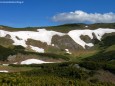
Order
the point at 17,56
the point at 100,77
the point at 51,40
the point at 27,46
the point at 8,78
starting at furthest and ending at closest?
the point at 51,40
the point at 27,46
the point at 17,56
the point at 100,77
the point at 8,78

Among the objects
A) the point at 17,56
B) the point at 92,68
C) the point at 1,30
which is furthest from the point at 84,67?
the point at 1,30

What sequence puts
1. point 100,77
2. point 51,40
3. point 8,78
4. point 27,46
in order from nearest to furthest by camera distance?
point 8,78, point 100,77, point 27,46, point 51,40

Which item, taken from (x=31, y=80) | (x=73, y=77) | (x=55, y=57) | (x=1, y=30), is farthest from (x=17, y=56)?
(x=31, y=80)

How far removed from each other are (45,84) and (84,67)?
29.4 meters

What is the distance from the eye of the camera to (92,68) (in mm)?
96188

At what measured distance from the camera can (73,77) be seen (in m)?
90.7

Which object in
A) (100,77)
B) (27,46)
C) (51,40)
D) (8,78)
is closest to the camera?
(8,78)

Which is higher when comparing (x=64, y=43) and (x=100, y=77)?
(x=64, y=43)

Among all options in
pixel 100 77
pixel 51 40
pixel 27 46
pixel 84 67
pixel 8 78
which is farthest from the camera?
pixel 51 40

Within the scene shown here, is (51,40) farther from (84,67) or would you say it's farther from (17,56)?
(84,67)

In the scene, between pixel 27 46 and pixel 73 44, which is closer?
pixel 27 46

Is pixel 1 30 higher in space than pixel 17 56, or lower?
higher

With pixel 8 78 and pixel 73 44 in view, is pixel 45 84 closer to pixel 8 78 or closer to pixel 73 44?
pixel 8 78

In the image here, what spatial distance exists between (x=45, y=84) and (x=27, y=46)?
376ft
